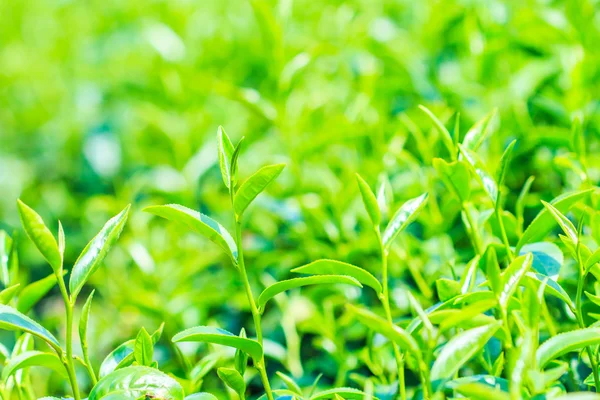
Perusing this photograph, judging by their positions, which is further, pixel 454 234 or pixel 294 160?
pixel 294 160

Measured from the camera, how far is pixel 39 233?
727 mm

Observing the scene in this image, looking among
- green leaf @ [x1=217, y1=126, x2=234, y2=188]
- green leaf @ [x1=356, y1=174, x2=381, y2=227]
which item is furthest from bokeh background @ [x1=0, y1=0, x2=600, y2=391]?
green leaf @ [x1=217, y1=126, x2=234, y2=188]

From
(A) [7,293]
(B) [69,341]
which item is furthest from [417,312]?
(A) [7,293]

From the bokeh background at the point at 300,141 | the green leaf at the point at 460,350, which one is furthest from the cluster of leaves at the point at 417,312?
the bokeh background at the point at 300,141

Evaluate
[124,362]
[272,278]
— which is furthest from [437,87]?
[124,362]

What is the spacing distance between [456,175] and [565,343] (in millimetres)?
264

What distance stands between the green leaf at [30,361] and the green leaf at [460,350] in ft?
1.48

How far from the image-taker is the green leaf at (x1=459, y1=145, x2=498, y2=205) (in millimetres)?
819

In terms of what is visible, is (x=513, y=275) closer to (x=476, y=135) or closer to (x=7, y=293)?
(x=476, y=135)

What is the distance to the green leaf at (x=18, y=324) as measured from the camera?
717mm

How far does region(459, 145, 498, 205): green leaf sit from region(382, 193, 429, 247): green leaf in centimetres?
8

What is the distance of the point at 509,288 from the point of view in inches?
27.8

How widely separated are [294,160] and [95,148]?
1.09 m

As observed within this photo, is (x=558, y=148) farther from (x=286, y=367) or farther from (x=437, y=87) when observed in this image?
(x=286, y=367)
